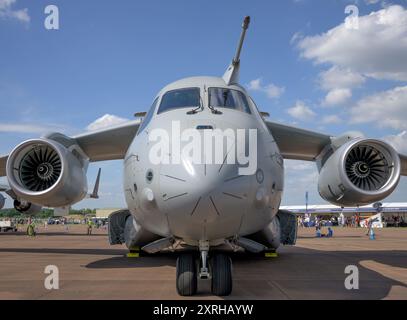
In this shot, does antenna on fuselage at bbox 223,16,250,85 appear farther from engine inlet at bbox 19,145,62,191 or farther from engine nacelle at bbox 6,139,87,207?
engine inlet at bbox 19,145,62,191

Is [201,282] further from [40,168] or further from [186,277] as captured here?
[40,168]

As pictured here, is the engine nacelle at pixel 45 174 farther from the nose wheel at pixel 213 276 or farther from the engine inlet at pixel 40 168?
the nose wheel at pixel 213 276

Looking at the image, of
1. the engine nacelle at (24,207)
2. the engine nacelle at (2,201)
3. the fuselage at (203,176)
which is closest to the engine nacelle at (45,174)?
the fuselage at (203,176)

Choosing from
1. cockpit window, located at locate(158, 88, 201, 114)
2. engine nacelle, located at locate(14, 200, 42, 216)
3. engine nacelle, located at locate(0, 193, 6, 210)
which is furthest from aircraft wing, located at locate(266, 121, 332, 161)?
engine nacelle, located at locate(0, 193, 6, 210)

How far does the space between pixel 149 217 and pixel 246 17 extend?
4.09 m

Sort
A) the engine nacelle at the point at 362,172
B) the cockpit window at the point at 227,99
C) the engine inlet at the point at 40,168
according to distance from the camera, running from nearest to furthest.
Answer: the cockpit window at the point at 227,99
the engine nacelle at the point at 362,172
the engine inlet at the point at 40,168

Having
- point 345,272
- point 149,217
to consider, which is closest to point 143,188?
point 149,217

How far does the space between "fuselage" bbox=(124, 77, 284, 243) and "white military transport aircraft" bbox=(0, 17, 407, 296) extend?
13mm

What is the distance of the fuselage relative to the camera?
15.7 ft

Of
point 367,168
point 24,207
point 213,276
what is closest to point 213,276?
point 213,276

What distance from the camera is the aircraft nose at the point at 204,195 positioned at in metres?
4.71

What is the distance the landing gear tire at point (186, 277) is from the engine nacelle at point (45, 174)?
4079mm

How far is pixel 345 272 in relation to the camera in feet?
29.3
